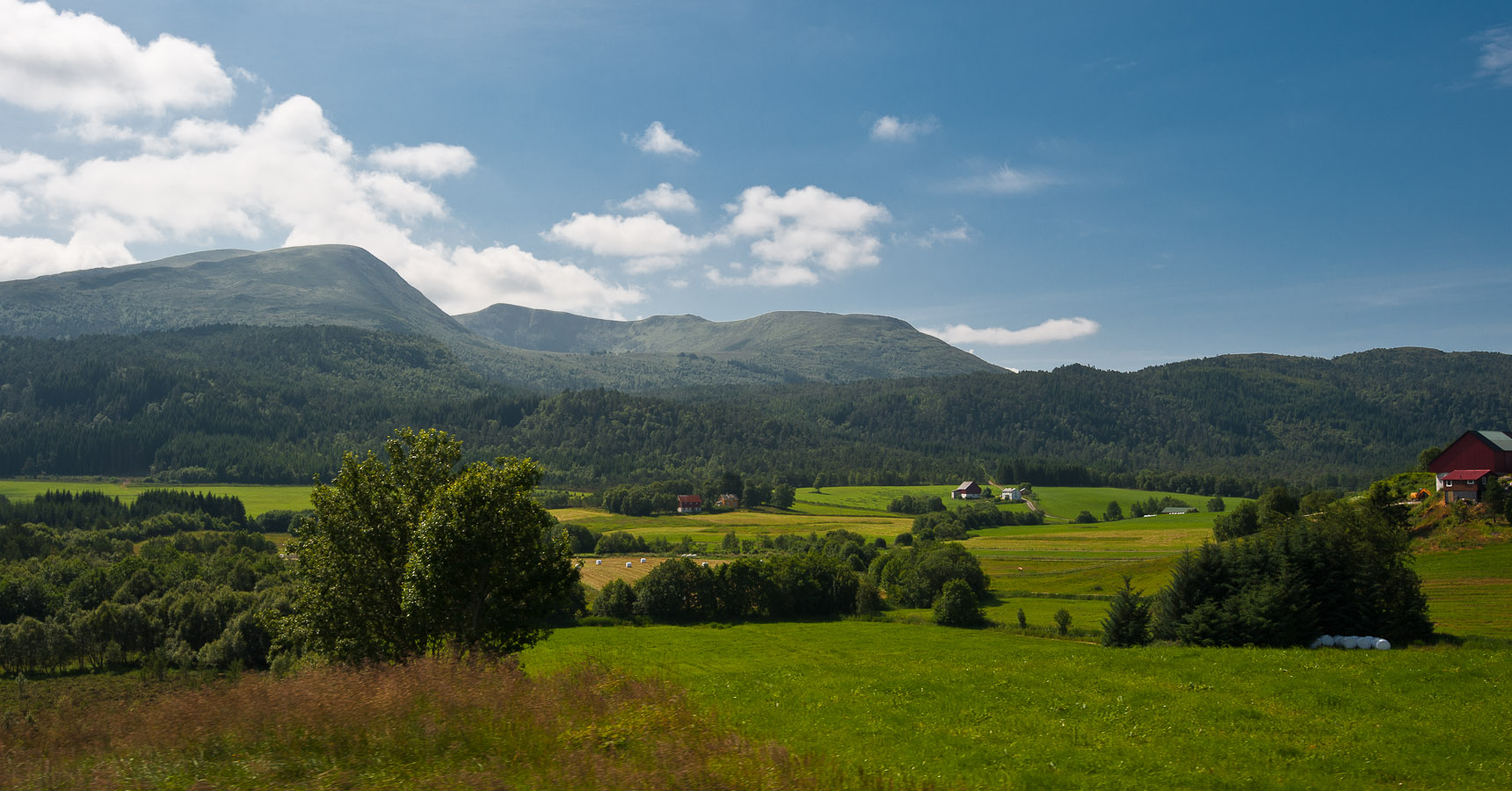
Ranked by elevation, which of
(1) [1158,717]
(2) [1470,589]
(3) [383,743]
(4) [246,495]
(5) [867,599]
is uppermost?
(3) [383,743]

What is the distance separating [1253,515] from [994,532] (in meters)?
48.7

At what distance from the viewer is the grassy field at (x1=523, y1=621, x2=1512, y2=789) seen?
48.6 feet

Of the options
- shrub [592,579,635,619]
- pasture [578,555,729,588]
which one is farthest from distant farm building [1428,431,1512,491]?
shrub [592,579,635,619]

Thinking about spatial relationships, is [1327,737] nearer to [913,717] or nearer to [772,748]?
[913,717]

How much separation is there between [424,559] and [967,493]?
185 m

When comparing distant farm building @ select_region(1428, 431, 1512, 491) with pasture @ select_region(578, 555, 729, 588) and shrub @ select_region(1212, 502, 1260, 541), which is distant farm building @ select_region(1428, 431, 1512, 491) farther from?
pasture @ select_region(578, 555, 729, 588)

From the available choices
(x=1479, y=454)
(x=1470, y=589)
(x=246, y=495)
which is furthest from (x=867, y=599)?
(x=246, y=495)

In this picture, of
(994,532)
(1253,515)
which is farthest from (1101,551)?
(994,532)

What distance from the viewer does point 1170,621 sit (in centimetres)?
4138

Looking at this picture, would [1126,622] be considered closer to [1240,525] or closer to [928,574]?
[928,574]

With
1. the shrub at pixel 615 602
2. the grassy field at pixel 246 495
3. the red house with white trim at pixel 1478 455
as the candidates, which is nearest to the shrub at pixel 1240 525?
the red house with white trim at pixel 1478 455

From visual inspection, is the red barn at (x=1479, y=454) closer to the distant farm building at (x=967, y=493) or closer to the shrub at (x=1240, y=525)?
the shrub at (x=1240, y=525)

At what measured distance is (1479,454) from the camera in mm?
83438

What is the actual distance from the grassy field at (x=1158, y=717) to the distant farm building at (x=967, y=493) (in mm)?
169930
